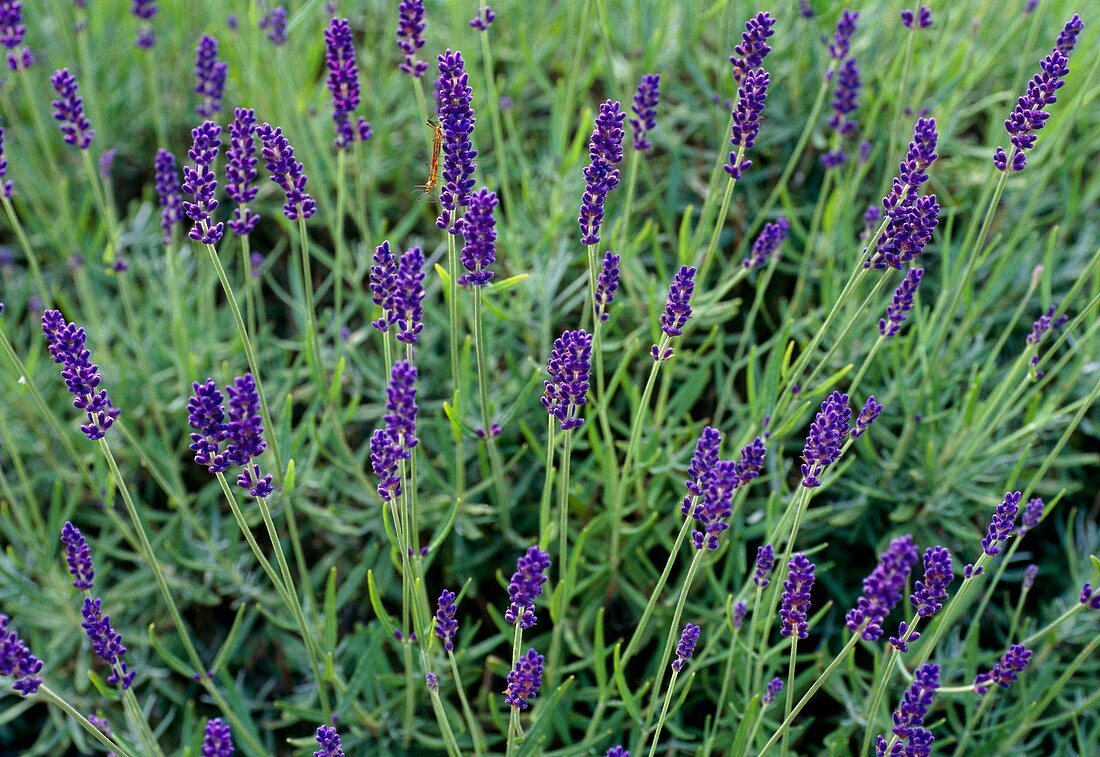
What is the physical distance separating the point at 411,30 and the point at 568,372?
39.2 inches

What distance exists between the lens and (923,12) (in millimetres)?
2803

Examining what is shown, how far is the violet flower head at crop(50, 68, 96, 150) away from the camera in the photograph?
8.39ft

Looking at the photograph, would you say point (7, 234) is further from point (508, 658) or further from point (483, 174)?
point (508, 658)

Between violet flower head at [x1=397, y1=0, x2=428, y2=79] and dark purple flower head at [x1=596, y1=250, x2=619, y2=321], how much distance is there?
2.27 ft

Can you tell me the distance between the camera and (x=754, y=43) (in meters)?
2.30

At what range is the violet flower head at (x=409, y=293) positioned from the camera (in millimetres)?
1989

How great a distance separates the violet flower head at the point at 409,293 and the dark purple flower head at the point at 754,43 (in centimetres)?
85

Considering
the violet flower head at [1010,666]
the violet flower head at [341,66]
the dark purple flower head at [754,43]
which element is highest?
the dark purple flower head at [754,43]

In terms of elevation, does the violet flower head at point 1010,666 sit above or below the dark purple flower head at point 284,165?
below

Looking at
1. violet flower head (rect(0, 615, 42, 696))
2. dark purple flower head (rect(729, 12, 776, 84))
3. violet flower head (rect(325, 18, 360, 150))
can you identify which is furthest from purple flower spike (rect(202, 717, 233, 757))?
dark purple flower head (rect(729, 12, 776, 84))

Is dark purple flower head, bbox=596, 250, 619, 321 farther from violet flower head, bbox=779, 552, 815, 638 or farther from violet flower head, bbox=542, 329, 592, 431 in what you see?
violet flower head, bbox=779, 552, 815, 638

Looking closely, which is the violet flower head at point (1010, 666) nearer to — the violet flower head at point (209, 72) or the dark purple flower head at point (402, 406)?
the dark purple flower head at point (402, 406)

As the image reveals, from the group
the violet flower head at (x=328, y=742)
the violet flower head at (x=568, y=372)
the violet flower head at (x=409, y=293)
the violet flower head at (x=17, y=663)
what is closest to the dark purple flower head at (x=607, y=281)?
the violet flower head at (x=568, y=372)

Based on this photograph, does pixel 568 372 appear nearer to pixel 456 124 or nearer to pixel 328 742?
pixel 456 124
